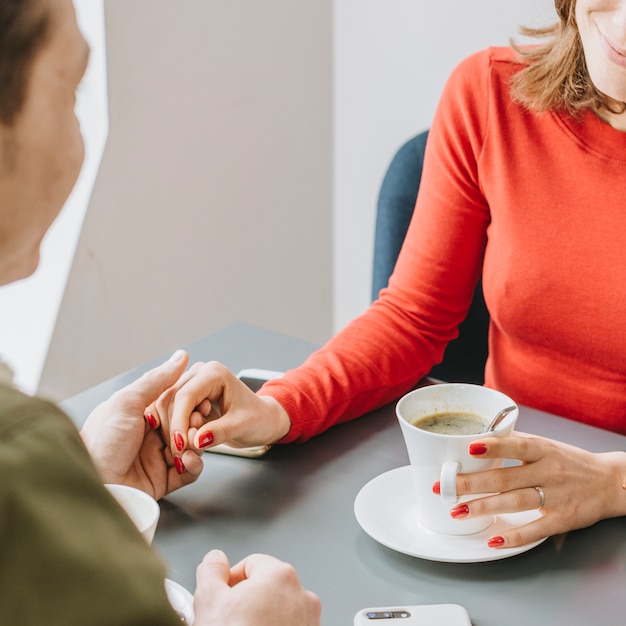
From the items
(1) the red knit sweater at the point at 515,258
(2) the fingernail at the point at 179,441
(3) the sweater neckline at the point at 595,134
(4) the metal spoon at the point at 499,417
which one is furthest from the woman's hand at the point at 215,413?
(3) the sweater neckline at the point at 595,134

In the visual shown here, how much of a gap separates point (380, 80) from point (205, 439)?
146 cm

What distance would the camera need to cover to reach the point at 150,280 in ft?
6.28

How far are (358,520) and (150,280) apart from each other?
1.20 m

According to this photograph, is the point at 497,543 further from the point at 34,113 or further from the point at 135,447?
the point at 34,113

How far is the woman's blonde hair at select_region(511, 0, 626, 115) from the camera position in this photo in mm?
1167

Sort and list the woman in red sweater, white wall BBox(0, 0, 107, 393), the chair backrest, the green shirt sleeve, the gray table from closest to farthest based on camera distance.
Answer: the green shirt sleeve
the gray table
the woman in red sweater
the chair backrest
white wall BBox(0, 0, 107, 393)

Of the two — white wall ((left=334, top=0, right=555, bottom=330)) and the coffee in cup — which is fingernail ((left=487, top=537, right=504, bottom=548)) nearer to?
the coffee in cup

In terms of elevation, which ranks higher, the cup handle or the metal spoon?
the metal spoon

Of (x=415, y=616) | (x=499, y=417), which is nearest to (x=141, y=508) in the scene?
(x=415, y=616)

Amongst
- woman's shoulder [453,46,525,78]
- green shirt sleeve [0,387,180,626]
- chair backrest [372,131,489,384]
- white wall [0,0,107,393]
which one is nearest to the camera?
green shirt sleeve [0,387,180,626]

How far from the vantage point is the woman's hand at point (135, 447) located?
0.88 metres

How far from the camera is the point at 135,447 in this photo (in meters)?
0.90

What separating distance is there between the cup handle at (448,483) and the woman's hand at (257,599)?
0.18 m

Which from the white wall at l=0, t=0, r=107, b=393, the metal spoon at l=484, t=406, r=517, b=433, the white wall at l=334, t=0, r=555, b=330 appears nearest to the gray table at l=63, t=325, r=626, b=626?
the metal spoon at l=484, t=406, r=517, b=433
